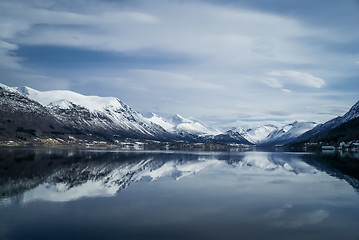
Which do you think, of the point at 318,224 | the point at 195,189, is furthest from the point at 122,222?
the point at 195,189

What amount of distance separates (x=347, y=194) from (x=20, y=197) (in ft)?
109

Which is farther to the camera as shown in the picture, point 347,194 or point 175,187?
point 175,187

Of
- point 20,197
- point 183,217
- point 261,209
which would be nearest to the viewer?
point 183,217

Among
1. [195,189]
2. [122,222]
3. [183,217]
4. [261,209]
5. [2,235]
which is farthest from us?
[195,189]

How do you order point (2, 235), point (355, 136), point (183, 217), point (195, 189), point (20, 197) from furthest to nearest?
point (355, 136), point (195, 189), point (20, 197), point (183, 217), point (2, 235)

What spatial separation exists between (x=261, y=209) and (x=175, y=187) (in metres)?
14.9

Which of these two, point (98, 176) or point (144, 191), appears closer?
point (144, 191)

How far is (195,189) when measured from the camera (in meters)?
38.4

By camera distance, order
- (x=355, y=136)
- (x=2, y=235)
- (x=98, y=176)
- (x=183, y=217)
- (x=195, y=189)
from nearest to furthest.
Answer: (x=2, y=235), (x=183, y=217), (x=195, y=189), (x=98, y=176), (x=355, y=136)

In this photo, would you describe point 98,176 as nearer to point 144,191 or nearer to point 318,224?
point 144,191

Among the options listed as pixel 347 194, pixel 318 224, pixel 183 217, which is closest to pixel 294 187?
pixel 347 194

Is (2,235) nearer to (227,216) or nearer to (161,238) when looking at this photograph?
(161,238)

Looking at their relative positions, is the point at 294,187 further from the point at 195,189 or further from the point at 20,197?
the point at 20,197

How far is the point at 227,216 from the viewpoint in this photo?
2455 cm
